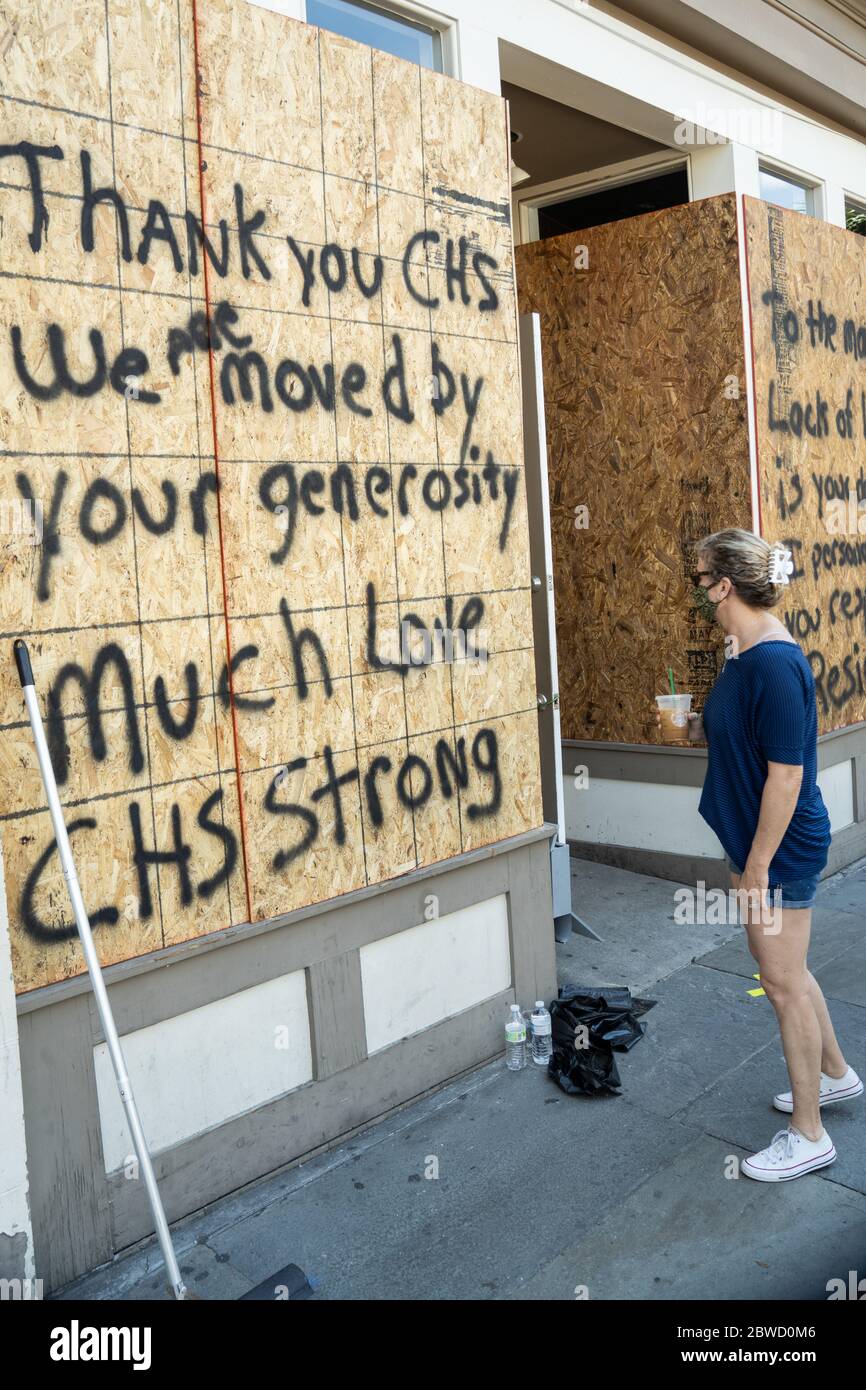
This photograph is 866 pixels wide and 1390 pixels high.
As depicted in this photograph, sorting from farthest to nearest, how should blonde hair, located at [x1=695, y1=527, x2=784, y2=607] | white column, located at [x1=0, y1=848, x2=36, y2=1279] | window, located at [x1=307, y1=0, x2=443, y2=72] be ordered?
window, located at [x1=307, y1=0, x2=443, y2=72]
blonde hair, located at [x1=695, y1=527, x2=784, y2=607]
white column, located at [x1=0, y1=848, x2=36, y2=1279]

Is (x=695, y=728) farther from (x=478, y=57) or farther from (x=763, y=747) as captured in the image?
(x=478, y=57)

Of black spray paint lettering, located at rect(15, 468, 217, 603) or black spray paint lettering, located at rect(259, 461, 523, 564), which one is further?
black spray paint lettering, located at rect(259, 461, 523, 564)

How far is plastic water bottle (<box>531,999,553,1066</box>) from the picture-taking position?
5.05 meters

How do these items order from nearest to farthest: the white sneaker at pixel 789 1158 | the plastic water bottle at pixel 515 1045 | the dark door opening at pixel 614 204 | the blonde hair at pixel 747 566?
the blonde hair at pixel 747 566 < the white sneaker at pixel 789 1158 < the plastic water bottle at pixel 515 1045 < the dark door opening at pixel 614 204

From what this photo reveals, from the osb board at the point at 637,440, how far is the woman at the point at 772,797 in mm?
2955

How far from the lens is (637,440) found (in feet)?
23.6

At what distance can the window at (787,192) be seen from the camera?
7.39 m

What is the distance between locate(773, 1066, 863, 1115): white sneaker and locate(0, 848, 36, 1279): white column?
9.07 ft

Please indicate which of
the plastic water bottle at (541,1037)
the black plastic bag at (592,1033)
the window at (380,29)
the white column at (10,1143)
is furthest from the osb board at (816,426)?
the white column at (10,1143)

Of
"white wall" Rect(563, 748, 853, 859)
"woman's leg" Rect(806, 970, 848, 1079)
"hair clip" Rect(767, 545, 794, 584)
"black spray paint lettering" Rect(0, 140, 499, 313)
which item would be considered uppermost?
"black spray paint lettering" Rect(0, 140, 499, 313)

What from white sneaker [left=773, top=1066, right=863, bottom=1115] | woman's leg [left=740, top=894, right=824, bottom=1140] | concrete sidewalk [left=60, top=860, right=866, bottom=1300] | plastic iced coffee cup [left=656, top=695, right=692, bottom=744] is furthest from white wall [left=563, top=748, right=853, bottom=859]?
woman's leg [left=740, top=894, right=824, bottom=1140]

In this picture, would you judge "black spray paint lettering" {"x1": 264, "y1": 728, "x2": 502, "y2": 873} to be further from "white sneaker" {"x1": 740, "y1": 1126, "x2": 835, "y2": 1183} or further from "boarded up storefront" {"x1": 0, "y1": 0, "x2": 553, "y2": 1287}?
"white sneaker" {"x1": 740, "y1": 1126, "x2": 835, "y2": 1183}

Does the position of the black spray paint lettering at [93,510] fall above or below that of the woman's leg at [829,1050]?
above

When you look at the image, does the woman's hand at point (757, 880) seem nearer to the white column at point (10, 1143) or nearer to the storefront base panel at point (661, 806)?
the white column at point (10, 1143)
